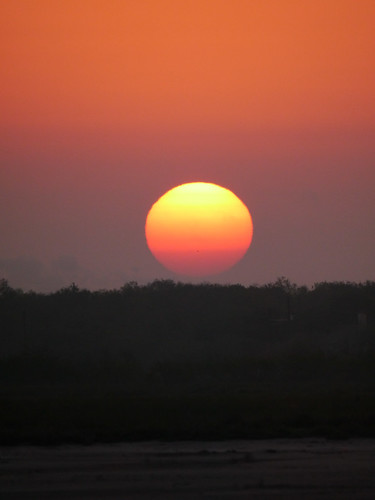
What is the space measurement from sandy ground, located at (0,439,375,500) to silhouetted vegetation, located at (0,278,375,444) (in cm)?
138

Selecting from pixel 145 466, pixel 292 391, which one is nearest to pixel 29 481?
pixel 145 466

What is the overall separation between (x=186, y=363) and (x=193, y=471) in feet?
72.4

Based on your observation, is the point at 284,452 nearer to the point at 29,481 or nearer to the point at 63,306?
the point at 29,481

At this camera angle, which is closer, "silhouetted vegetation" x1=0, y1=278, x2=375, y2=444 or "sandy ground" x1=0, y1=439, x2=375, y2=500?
"sandy ground" x1=0, y1=439, x2=375, y2=500

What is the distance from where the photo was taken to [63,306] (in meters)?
60.8

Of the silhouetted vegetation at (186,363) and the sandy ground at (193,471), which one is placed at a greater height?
the silhouetted vegetation at (186,363)

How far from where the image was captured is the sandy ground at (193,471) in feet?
39.1

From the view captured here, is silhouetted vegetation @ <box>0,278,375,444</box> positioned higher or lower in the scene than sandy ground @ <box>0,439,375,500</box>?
higher

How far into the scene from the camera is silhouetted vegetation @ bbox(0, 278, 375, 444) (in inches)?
755

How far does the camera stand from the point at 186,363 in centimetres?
3559

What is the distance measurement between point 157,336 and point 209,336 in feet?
11.3

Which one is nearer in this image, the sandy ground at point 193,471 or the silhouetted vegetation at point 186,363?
the sandy ground at point 193,471

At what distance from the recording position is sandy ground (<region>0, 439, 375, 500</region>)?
39.1 feet

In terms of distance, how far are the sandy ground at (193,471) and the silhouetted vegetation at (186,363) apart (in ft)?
4.53
